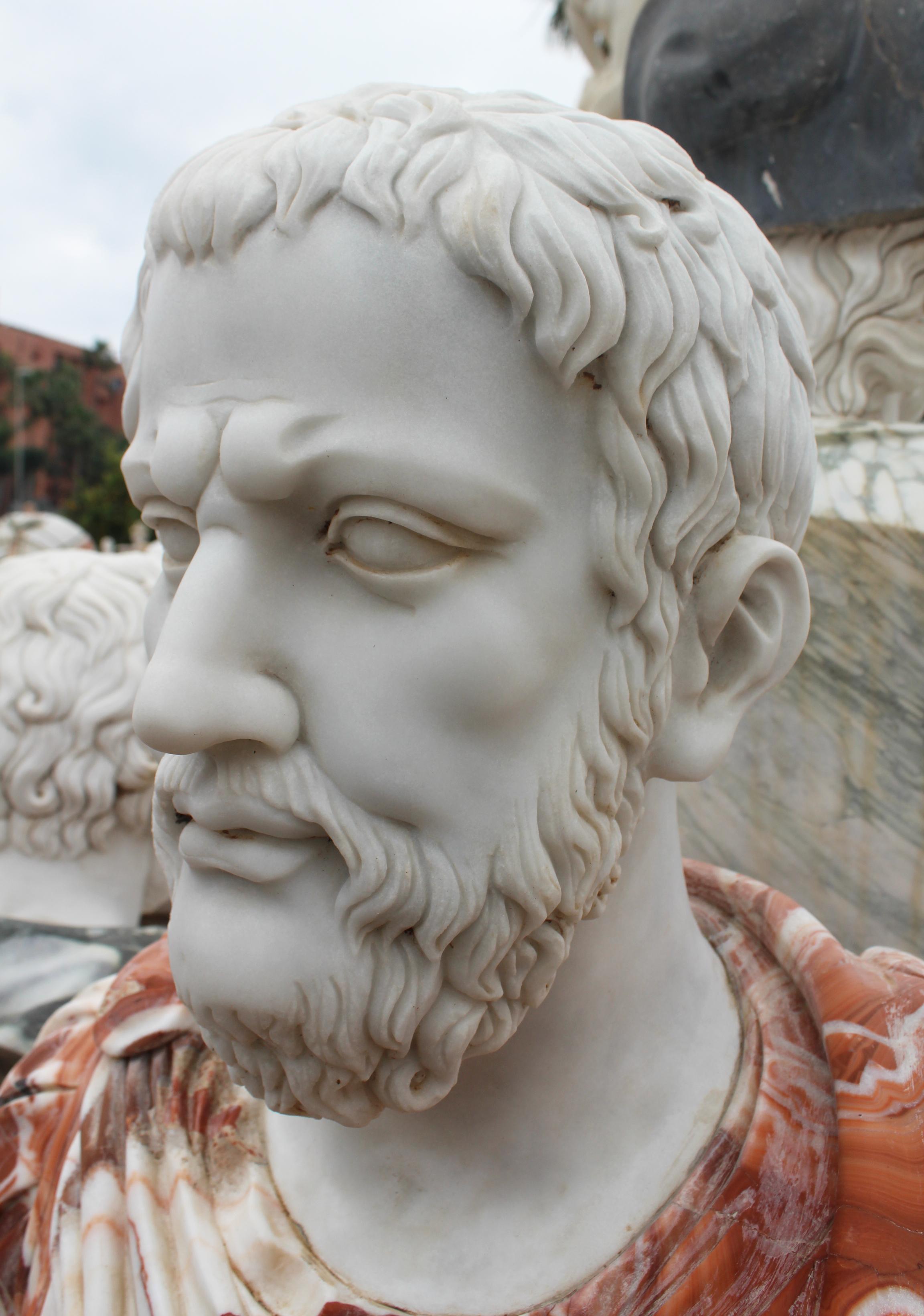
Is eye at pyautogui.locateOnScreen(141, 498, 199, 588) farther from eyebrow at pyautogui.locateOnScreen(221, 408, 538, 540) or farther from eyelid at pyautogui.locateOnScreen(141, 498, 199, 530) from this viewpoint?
eyebrow at pyautogui.locateOnScreen(221, 408, 538, 540)

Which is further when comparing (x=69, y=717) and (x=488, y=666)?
(x=69, y=717)

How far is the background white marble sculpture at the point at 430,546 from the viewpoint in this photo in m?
1.04

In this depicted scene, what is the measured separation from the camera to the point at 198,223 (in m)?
1.10

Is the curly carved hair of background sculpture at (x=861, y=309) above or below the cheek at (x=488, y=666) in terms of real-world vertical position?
above

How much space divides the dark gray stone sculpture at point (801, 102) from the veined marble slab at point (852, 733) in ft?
2.92

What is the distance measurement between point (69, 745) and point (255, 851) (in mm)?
2055

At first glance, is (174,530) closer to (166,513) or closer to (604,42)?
(166,513)

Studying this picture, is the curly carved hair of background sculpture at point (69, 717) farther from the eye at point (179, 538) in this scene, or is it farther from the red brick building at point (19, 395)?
the red brick building at point (19, 395)

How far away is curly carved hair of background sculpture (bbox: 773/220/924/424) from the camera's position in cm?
323

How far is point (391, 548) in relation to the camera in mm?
1057

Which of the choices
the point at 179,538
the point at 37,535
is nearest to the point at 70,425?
the point at 37,535

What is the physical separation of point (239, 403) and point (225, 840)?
1.53 ft

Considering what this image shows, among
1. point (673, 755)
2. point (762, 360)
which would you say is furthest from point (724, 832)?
point (762, 360)

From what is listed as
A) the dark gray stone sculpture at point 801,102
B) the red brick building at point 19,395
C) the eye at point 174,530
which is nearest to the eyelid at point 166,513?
the eye at point 174,530
